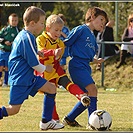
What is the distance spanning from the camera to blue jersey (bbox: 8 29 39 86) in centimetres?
648

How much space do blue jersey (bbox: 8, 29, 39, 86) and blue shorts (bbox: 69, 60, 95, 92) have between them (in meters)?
0.88

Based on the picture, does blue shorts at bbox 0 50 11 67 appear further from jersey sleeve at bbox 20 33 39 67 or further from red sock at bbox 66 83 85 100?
jersey sleeve at bbox 20 33 39 67

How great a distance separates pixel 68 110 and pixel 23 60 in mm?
2769

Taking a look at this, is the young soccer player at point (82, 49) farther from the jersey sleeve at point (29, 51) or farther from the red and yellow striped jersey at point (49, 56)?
the jersey sleeve at point (29, 51)

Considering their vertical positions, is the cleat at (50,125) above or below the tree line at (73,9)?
below

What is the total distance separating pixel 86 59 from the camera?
738cm

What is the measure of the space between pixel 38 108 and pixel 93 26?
2.56 metres

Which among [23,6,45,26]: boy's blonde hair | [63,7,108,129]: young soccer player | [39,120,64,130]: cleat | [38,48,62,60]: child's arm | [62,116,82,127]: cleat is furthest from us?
[62,116,82,127]: cleat

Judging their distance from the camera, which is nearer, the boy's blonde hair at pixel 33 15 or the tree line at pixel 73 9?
the boy's blonde hair at pixel 33 15

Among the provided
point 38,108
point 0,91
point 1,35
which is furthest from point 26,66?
point 1,35

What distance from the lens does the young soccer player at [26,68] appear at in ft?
21.3

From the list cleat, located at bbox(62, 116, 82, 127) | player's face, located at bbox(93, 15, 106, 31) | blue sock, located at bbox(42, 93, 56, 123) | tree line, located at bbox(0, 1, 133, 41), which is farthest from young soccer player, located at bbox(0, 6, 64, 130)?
tree line, located at bbox(0, 1, 133, 41)

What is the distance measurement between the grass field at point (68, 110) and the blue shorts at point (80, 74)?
620 mm

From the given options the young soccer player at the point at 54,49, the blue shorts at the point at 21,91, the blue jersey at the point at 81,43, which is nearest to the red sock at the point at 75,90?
A: the young soccer player at the point at 54,49
